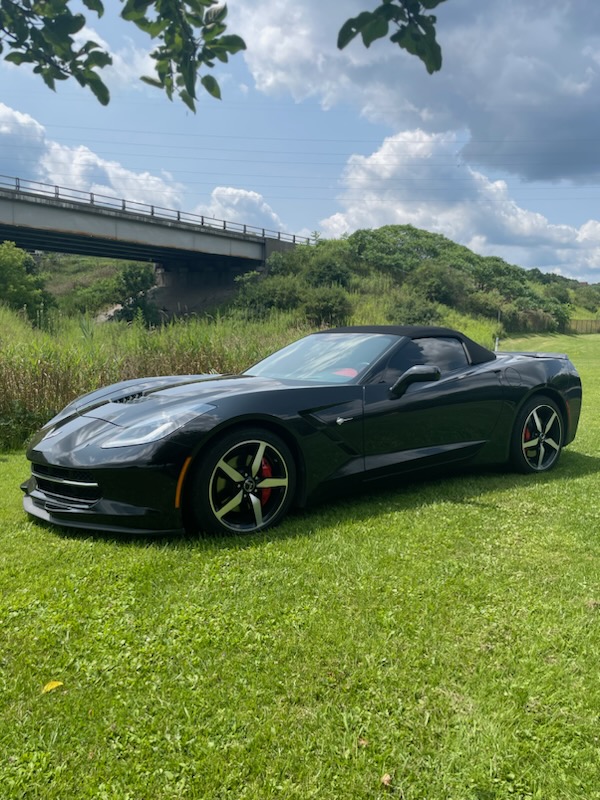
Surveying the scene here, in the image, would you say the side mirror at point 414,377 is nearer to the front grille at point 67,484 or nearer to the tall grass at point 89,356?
the front grille at point 67,484

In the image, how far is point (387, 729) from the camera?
1768mm

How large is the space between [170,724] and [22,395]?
6.23 metres

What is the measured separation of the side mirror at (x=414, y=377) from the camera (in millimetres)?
4094

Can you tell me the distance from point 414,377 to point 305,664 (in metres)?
2.44

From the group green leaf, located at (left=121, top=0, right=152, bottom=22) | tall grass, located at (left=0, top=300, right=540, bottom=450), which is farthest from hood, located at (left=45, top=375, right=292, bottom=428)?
tall grass, located at (left=0, top=300, right=540, bottom=450)

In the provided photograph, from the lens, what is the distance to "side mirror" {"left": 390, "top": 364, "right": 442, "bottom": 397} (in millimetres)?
4094

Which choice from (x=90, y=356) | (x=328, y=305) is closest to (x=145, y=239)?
(x=328, y=305)

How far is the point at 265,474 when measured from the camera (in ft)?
11.4

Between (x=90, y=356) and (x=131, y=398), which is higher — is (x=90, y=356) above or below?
above

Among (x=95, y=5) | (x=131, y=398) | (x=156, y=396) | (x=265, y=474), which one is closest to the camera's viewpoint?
(x=95, y=5)

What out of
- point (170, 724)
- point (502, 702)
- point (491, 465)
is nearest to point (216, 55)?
point (170, 724)

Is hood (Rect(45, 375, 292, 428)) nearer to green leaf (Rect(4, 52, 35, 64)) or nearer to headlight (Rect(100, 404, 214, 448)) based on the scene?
headlight (Rect(100, 404, 214, 448))

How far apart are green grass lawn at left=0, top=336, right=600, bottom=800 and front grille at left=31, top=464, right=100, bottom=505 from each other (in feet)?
0.71

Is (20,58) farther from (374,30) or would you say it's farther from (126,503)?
(126,503)
